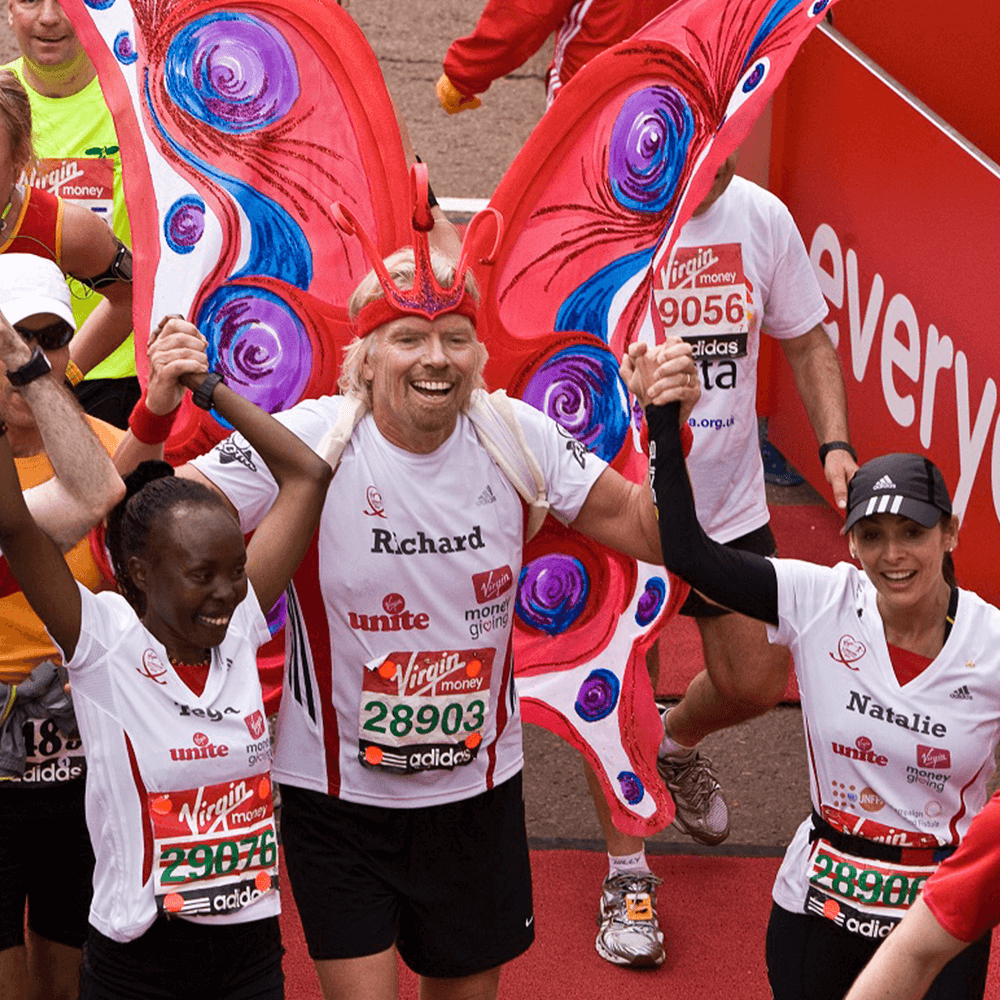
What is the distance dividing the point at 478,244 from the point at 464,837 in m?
1.30

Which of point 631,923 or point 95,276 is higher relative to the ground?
point 95,276

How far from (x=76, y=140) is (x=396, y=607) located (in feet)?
8.02

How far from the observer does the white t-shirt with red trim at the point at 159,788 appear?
3.34 meters

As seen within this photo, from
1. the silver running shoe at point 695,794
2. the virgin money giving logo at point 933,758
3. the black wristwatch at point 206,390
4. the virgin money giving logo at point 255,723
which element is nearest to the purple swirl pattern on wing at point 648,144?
the black wristwatch at point 206,390

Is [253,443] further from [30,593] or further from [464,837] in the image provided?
[464,837]

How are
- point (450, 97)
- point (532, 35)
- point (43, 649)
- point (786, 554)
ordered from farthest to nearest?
1. point (786, 554)
2. point (450, 97)
3. point (532, 35)
4. point (43, 649)

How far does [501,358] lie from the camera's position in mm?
4434

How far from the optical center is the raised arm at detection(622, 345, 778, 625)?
11.9ft

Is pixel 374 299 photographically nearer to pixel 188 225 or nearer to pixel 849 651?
pixel 188 225

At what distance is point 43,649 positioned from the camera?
150 inches

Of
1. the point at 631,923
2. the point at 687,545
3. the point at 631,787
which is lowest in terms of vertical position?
the point at 631,923

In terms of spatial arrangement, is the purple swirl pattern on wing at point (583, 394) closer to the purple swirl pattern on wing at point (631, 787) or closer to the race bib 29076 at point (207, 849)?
the purple swirl pattern on wing at point (631, 787)

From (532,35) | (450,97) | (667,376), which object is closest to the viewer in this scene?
(667,376)

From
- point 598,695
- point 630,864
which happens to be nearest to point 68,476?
point 598,695
